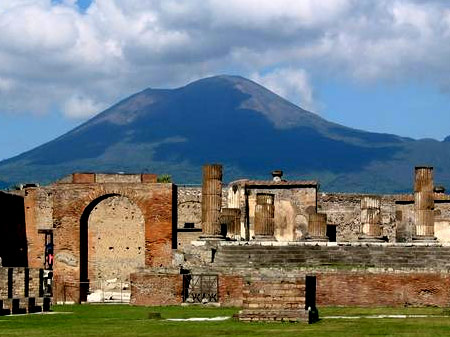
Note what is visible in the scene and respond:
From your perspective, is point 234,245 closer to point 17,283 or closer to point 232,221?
point 17,283

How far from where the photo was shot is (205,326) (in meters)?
23.0

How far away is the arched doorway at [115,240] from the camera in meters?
54.8

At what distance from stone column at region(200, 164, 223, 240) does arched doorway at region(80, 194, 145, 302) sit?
1100 centimetres

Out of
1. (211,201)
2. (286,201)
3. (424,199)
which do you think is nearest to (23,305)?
(211,201)

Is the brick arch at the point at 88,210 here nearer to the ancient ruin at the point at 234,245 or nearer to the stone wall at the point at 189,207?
the ancient ruin at the point at 234,245

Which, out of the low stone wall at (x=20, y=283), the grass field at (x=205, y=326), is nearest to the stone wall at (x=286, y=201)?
the low stone wall at (x=20, y=283)

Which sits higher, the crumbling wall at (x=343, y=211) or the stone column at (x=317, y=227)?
the crumbling wall at (x=343, y=211)

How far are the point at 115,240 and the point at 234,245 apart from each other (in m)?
17.5

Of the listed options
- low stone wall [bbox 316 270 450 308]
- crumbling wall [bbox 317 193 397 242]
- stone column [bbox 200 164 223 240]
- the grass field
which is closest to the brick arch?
stone column [bbox 200 164 223 240]

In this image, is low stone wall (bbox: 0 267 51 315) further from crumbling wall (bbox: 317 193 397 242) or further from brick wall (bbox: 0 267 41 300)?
crumbling wall (bbox: 317 193 397 242)

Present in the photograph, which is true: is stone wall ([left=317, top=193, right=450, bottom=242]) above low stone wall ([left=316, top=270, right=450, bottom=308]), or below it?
above

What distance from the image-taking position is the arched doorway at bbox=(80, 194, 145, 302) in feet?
180

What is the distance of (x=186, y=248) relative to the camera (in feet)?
130

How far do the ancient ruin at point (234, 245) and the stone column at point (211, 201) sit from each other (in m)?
0.04
